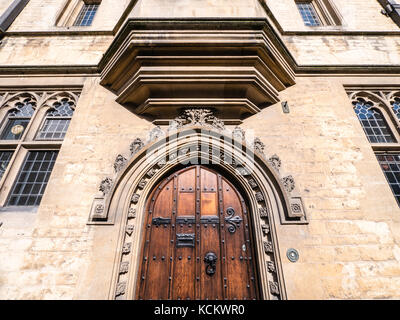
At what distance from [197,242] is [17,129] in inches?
173

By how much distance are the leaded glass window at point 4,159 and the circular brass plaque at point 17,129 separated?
0.45m

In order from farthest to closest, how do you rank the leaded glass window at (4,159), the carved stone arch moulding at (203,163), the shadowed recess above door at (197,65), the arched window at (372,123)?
the arched window at (372,123), the leaded glass window at (4,159), the shadowed recess above door at (197,65), the carved stone arch moulding at (203,163)

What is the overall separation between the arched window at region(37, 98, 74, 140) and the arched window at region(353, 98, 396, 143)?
6.25m

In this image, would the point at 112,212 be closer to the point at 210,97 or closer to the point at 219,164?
the point at 219,164

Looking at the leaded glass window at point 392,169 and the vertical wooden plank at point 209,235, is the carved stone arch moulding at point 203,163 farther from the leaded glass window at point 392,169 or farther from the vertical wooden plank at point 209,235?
the leaded glass window at point 392,169

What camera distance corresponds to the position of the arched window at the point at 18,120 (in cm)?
426

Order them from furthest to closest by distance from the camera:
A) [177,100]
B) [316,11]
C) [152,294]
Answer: [316,11], [177,100], [152,294]

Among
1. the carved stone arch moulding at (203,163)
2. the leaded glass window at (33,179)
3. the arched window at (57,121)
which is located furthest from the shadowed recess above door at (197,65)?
the leaded glass window at (33,179)

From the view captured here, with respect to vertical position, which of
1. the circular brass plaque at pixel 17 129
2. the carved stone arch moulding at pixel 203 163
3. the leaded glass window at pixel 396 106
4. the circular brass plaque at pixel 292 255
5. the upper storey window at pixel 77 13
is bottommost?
the circular brass plaque at pixel 292 255

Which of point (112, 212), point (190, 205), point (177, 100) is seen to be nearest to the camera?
point (112, 212)

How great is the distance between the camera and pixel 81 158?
3.69 m

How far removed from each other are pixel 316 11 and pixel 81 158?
27.8 feet

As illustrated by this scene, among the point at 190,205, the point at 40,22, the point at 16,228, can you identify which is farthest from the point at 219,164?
the point at 40,22

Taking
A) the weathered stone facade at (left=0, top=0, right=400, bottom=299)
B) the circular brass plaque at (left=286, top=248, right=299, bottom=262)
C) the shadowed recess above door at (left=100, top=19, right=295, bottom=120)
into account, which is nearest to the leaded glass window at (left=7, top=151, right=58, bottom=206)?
the weathered stone facade at (left=0, top=0, right=400, bottom=299)
